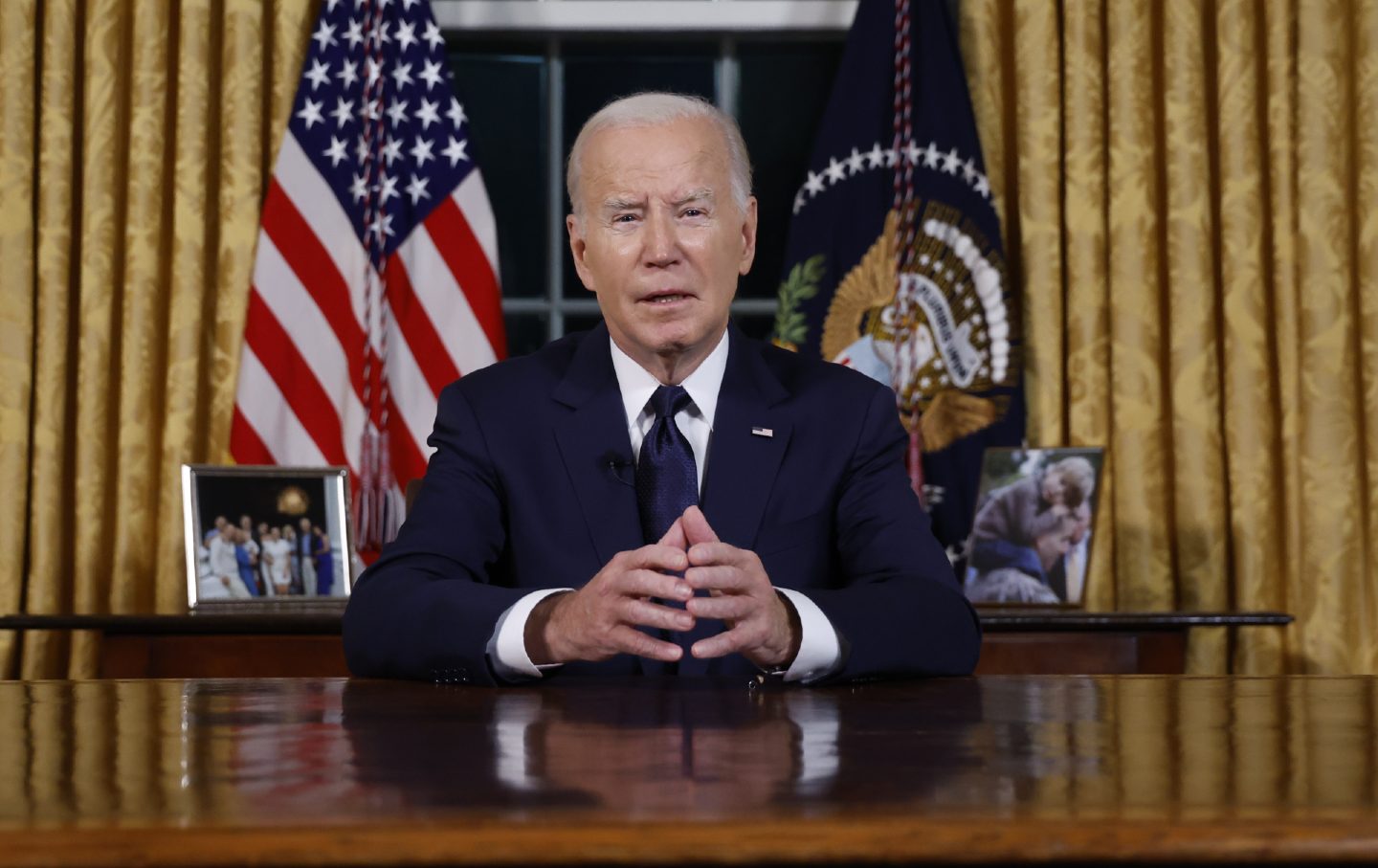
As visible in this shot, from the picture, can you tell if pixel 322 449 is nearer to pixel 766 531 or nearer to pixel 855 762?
pixel 766 531

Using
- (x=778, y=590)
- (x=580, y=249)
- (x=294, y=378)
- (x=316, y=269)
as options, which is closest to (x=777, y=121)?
(x=316, y=269)

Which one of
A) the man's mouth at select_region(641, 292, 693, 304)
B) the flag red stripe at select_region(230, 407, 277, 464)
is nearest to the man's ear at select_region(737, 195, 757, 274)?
the man's mouth at select_region(641, 292, 693, 304)

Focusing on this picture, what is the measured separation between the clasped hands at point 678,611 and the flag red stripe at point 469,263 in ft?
6.32

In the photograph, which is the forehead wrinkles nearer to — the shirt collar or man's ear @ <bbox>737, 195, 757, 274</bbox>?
man's ear @ <bbox>737, 195, 757, 274</bbox>

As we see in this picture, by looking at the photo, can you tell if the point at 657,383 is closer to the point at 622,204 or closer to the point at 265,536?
the point at 622,204

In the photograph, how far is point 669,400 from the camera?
6.14ft

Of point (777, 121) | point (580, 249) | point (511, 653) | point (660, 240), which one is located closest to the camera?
point (511, 653)

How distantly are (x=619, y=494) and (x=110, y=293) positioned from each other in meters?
1.94

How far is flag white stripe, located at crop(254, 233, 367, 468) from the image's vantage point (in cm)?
323

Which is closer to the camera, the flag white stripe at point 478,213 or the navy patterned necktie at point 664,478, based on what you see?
the navy patterned necktie at point 664,478

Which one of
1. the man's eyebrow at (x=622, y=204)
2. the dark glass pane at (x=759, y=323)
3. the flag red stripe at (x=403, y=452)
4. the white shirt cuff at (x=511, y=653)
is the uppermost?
the dark glass pane at (x=759, y=323)

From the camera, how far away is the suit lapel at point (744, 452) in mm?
1812

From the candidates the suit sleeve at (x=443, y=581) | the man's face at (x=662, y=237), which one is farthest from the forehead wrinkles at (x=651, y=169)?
the suit sleeve at (x=443, y=581)

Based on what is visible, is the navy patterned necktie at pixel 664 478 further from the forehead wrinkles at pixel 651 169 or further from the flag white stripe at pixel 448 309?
the flag white stripe at pixel 448 309
